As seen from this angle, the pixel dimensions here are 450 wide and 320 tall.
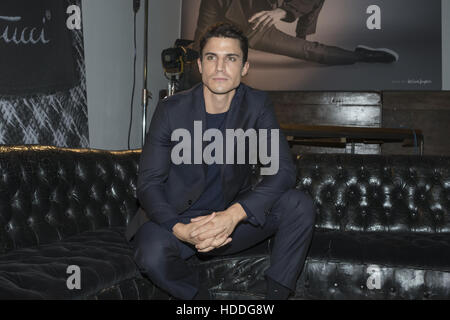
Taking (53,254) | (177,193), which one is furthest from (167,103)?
(53,254)

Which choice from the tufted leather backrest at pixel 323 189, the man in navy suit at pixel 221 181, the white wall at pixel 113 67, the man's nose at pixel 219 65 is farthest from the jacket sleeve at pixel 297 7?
the man's nose at pixel 219 65

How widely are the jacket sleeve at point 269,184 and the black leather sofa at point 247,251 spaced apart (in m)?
0.29

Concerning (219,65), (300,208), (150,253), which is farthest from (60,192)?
(300,208)

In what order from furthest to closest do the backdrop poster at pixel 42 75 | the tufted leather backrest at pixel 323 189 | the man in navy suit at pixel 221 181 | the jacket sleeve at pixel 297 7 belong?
the jacket sleeve at pixel 297 7 → the backdrop poster at pixel 42 75 → the tufted leather backrest at pixel 323 189 → the man in navy suit at pixel 221 181

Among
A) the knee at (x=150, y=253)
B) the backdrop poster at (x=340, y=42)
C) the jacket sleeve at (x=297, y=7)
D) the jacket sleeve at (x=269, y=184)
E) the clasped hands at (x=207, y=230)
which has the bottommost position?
the knee at (x=150, y=253)

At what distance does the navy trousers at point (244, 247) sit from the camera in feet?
5.73

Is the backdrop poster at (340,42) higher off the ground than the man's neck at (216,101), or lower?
higher

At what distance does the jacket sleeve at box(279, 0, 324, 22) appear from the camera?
197 inches

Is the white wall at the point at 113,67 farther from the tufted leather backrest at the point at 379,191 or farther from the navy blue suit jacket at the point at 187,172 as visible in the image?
the tufted leather backrest at the point at 379,191

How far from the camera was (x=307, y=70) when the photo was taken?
197 inches

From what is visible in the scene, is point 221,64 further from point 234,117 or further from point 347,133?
point 347,133

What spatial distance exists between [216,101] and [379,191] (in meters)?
1.12

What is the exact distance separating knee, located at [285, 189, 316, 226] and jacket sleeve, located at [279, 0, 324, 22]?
3508mm

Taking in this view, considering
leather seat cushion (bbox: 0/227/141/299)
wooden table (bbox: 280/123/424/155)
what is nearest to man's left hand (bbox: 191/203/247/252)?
leather seat cushion (bbox: 0/227/141/299)
